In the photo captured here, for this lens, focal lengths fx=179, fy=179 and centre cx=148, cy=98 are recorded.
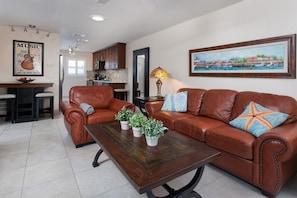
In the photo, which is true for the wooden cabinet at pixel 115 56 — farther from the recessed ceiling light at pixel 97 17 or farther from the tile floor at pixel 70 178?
the tile floor at pixel 70 178

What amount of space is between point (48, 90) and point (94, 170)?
3745 millimetres

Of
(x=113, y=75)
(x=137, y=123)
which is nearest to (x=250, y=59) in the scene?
(x=137, y=123)

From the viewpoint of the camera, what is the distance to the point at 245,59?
9.20ft

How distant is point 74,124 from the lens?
273 centimetres

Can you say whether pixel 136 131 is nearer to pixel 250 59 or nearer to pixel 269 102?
pixel 269 102

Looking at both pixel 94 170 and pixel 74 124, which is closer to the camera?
pixel 94 170

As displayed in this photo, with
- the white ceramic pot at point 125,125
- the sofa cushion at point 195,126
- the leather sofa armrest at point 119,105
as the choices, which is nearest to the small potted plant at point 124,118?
the white ceramic pot at point 125,125

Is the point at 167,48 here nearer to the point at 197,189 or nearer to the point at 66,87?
the point at 197,189

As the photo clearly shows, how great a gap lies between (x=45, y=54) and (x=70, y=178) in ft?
13.3

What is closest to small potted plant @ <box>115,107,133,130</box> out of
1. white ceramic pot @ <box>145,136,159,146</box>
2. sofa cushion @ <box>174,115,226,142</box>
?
white ceramic pot @ <box>145,136,159,146</box>

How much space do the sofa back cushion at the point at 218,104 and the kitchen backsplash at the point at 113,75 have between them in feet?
13.1

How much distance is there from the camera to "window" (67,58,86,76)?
29.3 ft

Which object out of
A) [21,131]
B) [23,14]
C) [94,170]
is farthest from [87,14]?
→ [94,170]

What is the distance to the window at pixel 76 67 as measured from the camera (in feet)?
29.3
